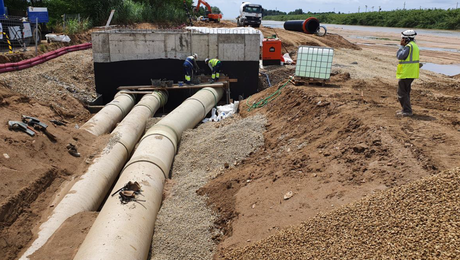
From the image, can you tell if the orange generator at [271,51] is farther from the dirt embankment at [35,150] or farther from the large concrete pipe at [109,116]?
the dirt embankment at [35,150]

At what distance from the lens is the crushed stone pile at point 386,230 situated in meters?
3.76

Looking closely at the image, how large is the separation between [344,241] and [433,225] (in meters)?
0.97

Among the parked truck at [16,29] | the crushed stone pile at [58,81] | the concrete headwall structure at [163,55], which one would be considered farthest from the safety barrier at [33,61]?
the concrete headwall structure at [163,55]

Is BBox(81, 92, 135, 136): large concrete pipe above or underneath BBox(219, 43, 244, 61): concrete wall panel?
underneath

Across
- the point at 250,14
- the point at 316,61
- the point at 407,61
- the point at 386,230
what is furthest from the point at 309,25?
the point at 386,230

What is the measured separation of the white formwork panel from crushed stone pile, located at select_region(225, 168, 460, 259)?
7.16m

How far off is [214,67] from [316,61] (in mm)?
4770

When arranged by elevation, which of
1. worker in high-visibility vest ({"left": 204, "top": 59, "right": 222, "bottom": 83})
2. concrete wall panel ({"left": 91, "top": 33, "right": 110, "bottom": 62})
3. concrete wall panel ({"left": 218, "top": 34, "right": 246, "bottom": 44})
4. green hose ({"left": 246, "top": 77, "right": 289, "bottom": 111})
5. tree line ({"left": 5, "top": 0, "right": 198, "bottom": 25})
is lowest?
green hose ({"left": 246, "top": 77, "right": 289, "bottom": 111})

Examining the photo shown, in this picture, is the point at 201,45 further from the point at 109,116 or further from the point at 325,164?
the point at 325,164

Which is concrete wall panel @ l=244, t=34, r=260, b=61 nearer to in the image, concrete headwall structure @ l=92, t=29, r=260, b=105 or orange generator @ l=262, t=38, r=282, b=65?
concrete headwall structure @ l=92, t=29, r=260, b=105

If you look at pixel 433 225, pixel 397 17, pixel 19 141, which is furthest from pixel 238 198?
pixel 397 17

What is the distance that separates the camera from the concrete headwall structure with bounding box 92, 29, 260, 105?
1514cm

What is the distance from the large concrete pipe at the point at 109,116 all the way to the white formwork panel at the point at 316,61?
20.7 feet

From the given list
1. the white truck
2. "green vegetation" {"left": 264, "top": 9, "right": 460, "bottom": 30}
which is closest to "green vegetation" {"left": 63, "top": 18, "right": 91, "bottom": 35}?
the white truck
